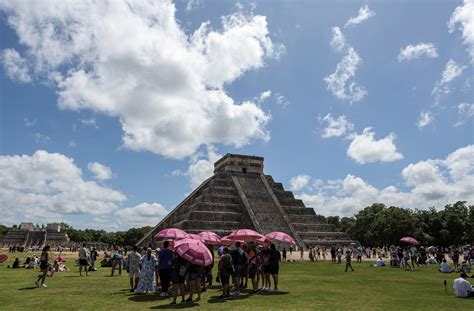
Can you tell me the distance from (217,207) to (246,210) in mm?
3654

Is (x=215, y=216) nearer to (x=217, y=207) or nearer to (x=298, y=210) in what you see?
(x=217, y=207)

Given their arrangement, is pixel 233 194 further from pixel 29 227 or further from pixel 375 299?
pixel 29 227

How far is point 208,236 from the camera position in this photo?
1731 centimetres

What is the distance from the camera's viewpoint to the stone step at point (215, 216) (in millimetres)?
43531

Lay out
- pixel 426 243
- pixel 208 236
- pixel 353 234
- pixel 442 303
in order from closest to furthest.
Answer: pixel 442 303 → pixel 208 236 → pixel 426 243 → pixel 353 234

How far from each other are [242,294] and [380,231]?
2182 inches

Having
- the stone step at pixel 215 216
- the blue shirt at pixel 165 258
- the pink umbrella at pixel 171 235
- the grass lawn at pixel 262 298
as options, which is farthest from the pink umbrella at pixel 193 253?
the stone step at pixel 215 216

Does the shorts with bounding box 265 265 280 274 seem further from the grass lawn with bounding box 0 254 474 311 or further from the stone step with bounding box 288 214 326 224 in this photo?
the stone step with bounding box 288 214 326 224

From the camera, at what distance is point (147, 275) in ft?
40.0

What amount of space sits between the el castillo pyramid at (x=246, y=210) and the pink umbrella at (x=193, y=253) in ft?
102

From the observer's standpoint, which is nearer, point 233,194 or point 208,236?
point 208,236

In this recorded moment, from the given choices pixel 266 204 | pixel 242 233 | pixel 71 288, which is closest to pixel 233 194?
pixel 266 204

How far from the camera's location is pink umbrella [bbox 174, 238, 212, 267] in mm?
9930

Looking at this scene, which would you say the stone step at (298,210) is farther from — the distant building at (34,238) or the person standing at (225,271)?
the distant building at (34,238)
